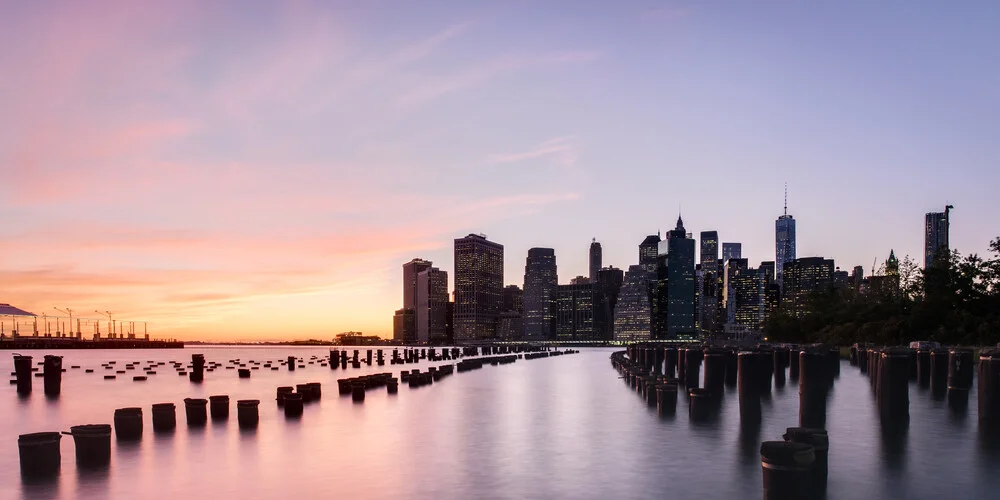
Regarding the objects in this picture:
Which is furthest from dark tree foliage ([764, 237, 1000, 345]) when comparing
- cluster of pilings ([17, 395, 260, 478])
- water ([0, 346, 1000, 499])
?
cluster of pilings ([17, 395, 260, 478])

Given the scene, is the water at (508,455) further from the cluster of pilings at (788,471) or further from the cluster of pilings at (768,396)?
the cluster of pilings at (788,471)

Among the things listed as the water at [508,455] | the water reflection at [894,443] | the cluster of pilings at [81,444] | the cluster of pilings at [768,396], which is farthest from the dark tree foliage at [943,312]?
the cluster of pilings at [81,444]

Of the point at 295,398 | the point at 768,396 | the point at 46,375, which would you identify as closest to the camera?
the point at 295,398

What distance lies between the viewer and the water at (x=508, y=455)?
→ 61.5ft

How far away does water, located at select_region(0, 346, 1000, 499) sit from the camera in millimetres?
18750

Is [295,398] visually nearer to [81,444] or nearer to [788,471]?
[81,444]

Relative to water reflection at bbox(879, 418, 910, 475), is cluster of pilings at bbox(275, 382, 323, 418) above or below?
below

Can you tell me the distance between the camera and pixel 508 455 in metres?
23.9

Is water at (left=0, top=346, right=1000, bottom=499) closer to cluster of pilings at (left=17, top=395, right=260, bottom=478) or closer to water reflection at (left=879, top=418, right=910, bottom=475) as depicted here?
water reflection at (left=879, top=418, right=910, bottom=475)

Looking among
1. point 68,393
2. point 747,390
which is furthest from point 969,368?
point 68,393

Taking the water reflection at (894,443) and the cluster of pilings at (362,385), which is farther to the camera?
the cluster of pilings at (362,385)

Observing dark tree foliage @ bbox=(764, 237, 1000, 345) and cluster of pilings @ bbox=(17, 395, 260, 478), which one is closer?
cluster of pilings @ bbox=(17, 395, 260, 478)

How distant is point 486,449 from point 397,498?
25.1 ft

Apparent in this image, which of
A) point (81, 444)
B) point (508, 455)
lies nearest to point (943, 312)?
point (508, 455)
